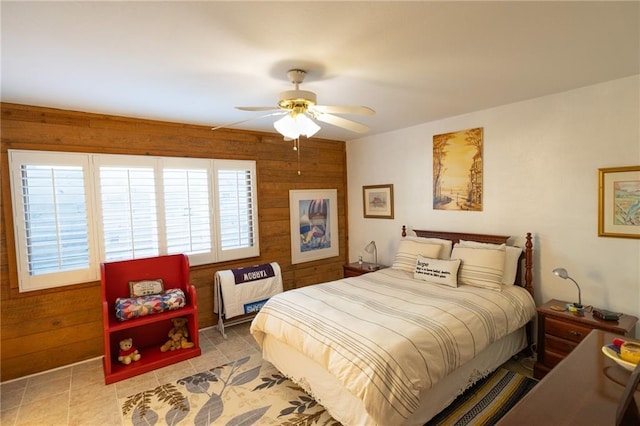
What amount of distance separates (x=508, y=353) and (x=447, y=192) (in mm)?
1772

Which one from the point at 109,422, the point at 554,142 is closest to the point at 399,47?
the point at 554,142

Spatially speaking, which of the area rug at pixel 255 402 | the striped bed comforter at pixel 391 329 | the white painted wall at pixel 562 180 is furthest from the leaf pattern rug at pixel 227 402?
the white painted wall at pixel 562 180

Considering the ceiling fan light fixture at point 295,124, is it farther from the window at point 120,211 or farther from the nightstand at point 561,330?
the nightstand at point 561,330

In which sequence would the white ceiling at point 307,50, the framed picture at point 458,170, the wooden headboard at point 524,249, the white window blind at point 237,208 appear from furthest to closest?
the white window blind at point 237,208, the framed picture at point 458,170, the wooden headboard at point 524,249, the white ceiling at point 307,50

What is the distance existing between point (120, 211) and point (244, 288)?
5.06 ft

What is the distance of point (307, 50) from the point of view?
1896 millimetres

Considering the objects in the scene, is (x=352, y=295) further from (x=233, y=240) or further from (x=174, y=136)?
(x=174, y=136)

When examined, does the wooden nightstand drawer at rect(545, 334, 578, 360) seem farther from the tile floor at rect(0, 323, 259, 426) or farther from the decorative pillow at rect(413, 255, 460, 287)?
the tile floor at rect(0, 323, 259, 426)

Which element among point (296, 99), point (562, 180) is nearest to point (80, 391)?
point (296, 99)

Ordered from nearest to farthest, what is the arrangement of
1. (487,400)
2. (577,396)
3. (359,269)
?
(577,396), (487,400), (359,269)

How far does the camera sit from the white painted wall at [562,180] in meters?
2.54

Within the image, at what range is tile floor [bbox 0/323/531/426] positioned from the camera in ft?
7.60

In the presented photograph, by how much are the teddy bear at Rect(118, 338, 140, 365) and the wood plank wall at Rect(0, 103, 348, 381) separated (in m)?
0.38

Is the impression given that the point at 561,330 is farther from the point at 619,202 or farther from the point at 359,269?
the point at 359,269
